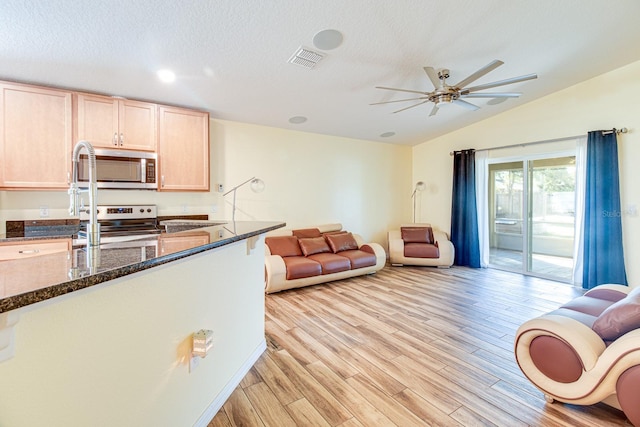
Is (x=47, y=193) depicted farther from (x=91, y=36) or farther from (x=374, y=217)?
(x=374, y=217)

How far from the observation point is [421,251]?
5391 mm

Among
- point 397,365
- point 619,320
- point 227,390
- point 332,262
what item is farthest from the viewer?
point 332,262

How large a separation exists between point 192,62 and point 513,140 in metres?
5.07

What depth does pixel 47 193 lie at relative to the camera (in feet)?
10.7

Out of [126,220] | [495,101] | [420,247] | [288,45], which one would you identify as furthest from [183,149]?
[495,101]

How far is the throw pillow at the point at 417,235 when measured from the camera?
565 cm

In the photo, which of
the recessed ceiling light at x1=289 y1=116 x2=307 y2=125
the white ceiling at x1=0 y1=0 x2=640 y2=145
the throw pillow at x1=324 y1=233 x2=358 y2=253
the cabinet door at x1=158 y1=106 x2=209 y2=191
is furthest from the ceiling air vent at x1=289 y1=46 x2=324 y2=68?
the throw pillow at x1=324 y1=233 x2=358 y2=253

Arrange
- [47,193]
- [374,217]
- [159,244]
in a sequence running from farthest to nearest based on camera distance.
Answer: [374,217]
[47,193]
[159,244]

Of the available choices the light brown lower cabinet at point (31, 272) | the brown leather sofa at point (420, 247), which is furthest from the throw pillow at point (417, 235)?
the light brown lower cabinet at point (31, 272)

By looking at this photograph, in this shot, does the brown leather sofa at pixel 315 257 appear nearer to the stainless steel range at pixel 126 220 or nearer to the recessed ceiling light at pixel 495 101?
the stainless steel range at pixel 126 220

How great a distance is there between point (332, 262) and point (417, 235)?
7.07 ft

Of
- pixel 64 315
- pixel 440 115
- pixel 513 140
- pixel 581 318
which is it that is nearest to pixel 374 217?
pixel 440 115

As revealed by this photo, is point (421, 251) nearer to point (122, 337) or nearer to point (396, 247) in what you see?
point (396, 247)

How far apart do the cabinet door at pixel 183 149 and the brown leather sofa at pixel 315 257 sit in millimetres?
1415
